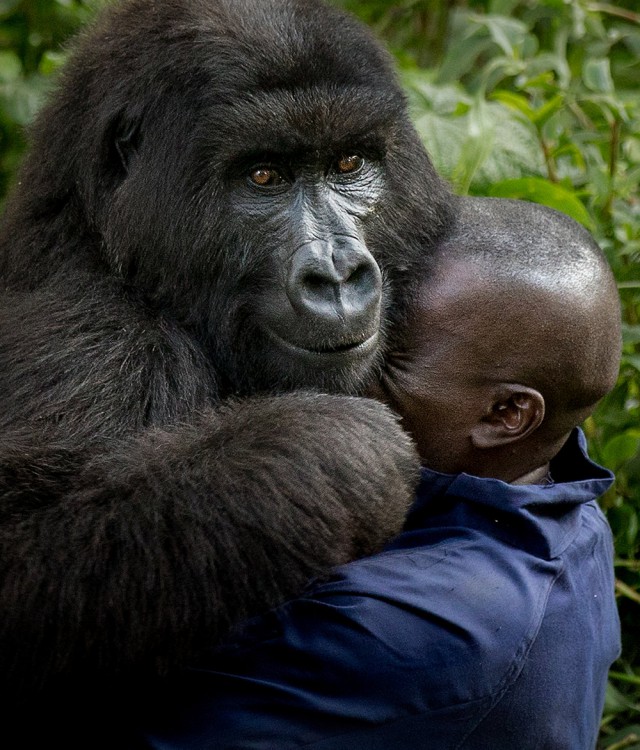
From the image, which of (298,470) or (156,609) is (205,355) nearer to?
(298,470)

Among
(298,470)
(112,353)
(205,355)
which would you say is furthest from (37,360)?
(298,470)

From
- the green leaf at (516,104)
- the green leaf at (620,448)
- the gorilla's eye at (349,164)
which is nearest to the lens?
the gorilla's eye at (349,164)

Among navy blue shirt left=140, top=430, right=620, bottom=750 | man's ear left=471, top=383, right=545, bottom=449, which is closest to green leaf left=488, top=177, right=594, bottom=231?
man's ear left=471, top=383, right=545, bottom=449

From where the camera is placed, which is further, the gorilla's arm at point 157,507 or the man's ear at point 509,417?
the man's ear at point 509,417

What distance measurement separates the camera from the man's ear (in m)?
3.19

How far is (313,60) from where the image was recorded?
3236 millimetres

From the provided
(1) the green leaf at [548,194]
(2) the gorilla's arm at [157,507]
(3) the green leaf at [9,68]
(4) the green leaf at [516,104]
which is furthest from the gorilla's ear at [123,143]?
(3) the green leaf at [9,68]

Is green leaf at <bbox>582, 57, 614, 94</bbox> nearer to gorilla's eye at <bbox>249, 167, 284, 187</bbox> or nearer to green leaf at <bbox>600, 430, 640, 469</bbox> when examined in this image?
green leaf at <bbox>600, 430, 640, 469</bbox>

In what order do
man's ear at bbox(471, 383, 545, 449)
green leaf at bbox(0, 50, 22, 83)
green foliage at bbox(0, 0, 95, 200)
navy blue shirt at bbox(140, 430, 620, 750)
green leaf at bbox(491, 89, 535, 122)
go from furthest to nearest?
green leaf at bbox(0, 50, 22, 83) < green foliage at bbox(0, 0, 95, 200) < green leaf at bbox(491, 89, 535, 122) < man's ear at bbox(471, 383, 545, 449) < navy blue shirt at bbox(140, 430, 620, 750)

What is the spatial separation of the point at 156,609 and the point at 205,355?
855mm

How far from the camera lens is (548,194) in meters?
4.32

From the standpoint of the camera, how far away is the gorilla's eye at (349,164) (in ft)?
10.9

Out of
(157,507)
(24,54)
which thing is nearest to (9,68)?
(24,54)

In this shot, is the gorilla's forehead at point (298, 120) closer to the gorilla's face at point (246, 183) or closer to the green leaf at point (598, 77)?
the gorilla's face at point (246, 183)
